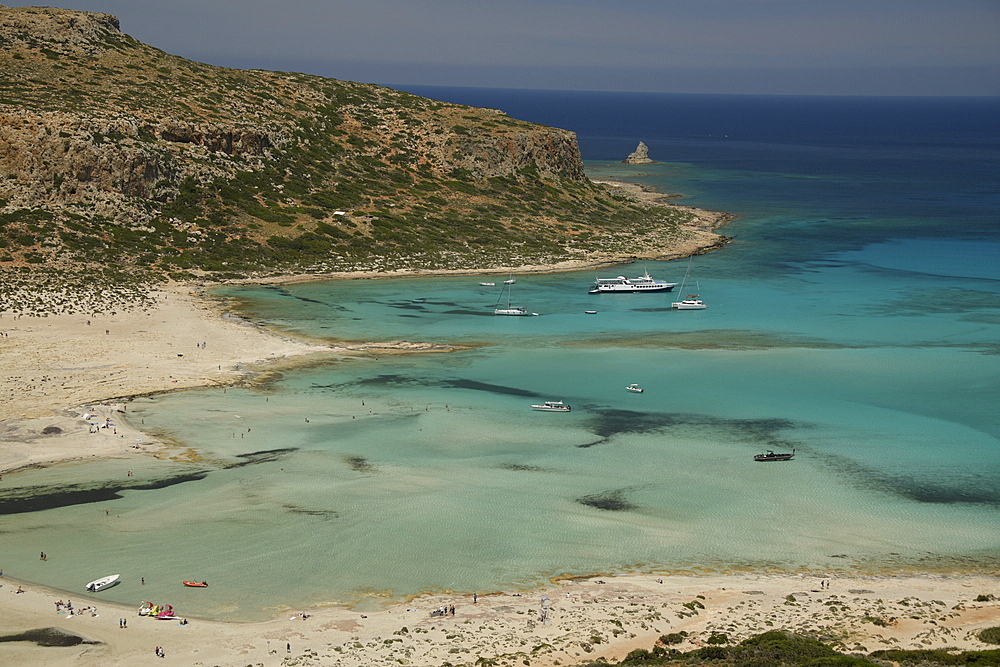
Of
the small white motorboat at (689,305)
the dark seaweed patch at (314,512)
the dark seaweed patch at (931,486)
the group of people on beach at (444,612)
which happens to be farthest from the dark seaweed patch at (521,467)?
the small white motorboat at (689,305)

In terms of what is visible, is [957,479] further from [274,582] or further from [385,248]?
[385,248]

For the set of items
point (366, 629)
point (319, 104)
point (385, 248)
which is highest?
point (319, 104)

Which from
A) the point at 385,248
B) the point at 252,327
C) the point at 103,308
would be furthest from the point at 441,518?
the point at 385,248

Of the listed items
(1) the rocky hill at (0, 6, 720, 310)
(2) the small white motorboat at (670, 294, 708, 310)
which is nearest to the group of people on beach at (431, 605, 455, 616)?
(2) the small white motorboat at (670, 294, 708, 310)

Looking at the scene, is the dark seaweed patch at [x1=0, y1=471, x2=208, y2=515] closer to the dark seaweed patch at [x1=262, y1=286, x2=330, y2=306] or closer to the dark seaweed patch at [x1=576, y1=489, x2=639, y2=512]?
the dark seaweed patch at [x1=576, y1=489, x2=639, y2=512]

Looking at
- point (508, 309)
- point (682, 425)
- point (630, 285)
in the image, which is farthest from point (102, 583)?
point (630, 285)

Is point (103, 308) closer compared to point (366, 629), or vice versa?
point (366, 629)

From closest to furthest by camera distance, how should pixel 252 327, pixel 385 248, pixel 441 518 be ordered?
pixel 441 518 → pixel 252 327 → pixel 385 248
